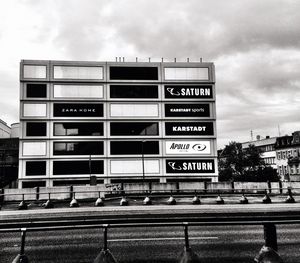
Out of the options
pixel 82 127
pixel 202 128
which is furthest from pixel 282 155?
pixel 82 127

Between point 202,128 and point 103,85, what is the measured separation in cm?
2046

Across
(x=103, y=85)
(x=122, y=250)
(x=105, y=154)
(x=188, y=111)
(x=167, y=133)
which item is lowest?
(x=122, y=250)

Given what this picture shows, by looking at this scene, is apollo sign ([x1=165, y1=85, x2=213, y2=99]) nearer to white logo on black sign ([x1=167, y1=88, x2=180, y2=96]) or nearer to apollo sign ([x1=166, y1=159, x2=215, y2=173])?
white logo on black sign ([x1=167, y1=88, x2=180, y2=96])

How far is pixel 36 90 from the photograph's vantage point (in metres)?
58.9

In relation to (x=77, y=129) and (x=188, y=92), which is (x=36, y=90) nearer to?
(x=77, y=129)

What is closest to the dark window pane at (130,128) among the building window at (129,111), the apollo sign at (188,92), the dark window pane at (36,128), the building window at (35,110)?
the building window at (129,111)

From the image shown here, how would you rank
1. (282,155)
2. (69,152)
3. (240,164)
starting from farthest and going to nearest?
(240,164), (282,155), (69,152)

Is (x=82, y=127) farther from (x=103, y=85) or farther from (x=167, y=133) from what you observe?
(x=167, y=133)

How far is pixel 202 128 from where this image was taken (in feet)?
200

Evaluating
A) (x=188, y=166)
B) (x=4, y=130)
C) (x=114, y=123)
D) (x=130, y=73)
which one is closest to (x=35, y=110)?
(x=114, y=123)

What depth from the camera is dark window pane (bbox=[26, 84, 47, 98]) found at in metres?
58.8

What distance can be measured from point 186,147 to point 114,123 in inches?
558

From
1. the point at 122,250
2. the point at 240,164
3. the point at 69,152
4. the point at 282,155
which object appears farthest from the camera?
the point at 240,164

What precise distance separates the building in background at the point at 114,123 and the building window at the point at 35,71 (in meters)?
0.17
